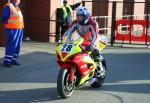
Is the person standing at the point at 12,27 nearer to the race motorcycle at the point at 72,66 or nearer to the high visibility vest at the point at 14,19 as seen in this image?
the high visibility vest at the point at 14,19

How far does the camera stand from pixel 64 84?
869 centimetres

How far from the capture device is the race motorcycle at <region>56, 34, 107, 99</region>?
8.64 m

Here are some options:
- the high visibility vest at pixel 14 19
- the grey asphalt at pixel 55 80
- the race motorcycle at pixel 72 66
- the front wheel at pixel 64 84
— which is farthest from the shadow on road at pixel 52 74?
the high visibility vest at pixel 14 19

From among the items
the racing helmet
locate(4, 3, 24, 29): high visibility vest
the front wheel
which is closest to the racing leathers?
the racing helmet

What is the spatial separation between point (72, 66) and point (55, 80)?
1.98 meters

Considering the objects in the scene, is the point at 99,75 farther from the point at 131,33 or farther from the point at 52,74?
the point at 131,33

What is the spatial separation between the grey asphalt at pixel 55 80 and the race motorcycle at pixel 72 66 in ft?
0.75

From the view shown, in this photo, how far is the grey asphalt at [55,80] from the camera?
29.1 ft

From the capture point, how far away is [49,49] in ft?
52.7

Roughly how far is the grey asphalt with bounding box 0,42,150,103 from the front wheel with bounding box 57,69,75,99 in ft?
0.39

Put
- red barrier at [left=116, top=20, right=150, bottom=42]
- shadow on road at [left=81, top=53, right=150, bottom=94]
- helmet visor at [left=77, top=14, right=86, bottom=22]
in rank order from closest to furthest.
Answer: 1. helmet visor at [left=77, top=14, right=86, bottom=22]
2. shadow on road at [left=81, top=53, right=150, bottom=94]
3. red barrier at [left=116, top=20, right=150, bottom=42]

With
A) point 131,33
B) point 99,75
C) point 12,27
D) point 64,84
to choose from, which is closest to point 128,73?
point 99,75

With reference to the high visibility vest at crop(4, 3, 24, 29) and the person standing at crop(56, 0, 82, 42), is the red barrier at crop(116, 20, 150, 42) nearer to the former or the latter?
the person standing at crop(56, 0, 82, 42)

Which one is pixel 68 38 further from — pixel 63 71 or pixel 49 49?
pixel 49 49
